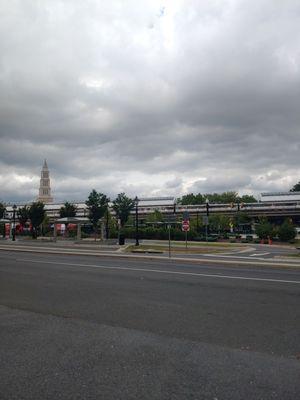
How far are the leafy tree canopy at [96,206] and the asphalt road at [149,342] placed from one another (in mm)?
39591

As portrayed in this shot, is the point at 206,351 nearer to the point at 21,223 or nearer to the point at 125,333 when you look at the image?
the point at 125,333

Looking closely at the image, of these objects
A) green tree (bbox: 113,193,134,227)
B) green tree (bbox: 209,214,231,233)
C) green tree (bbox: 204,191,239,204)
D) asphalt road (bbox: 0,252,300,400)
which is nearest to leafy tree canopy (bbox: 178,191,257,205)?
green tree (bbox: 204,191,239,204)

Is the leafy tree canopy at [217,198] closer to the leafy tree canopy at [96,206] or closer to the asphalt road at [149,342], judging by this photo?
the leafy tree canopy at [96,206]

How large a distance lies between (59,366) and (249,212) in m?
131

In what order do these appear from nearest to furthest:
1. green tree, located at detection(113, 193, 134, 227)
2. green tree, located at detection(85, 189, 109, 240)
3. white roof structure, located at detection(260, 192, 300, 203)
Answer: green tree, located at detection(85, 189, 109, 240) → green tree, located at detection(113, 193, 134, 227) → white roof structure, located at detection(260, 192, 300, 203)

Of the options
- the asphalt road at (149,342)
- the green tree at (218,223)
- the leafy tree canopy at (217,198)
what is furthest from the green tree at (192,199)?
the asphalt road at (149,342)

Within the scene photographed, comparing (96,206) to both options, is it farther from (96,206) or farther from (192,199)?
(192,199)

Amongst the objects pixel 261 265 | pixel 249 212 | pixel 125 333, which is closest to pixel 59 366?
pixel 125 333

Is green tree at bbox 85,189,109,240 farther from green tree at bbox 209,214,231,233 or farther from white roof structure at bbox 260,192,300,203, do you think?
white roof structure at bbox 260,192,300,203

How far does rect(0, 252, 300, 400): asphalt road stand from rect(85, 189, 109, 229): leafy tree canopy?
3959 cm

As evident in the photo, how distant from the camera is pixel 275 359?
536 cm

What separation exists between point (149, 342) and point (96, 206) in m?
45.4

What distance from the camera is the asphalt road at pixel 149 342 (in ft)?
14.6

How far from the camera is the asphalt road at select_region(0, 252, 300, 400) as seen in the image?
4453mm
